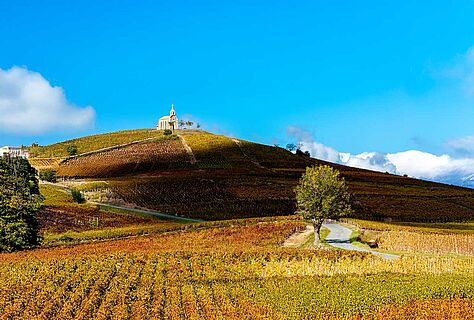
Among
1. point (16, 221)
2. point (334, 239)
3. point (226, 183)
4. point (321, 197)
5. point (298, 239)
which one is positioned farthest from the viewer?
point (226, 183)

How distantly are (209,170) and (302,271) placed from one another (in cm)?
11054

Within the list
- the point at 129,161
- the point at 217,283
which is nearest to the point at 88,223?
the point at 217,283

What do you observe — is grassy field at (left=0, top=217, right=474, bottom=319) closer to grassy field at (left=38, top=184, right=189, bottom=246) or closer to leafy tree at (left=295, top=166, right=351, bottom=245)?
leafy tree at (left=295, top=166, right=351, bottom=245)

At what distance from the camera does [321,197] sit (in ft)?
208

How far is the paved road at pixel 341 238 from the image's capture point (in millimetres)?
54412

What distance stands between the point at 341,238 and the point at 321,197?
22.6 ft

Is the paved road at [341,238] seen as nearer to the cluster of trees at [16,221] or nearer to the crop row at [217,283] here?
the crop row at [217,283]

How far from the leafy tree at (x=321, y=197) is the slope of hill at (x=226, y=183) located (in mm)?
32540

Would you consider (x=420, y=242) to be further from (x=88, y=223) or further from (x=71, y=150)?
(x=71, y=150)

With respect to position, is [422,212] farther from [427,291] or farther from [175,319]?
[175,319]

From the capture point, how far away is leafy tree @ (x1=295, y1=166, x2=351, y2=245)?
62281mm

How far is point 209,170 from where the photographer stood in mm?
149000

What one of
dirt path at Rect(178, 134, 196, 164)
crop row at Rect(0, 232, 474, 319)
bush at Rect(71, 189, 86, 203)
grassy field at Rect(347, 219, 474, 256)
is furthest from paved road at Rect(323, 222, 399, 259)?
dirt path at Rect(178, 134, 196, 164)

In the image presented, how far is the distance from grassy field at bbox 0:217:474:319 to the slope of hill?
161 ft
